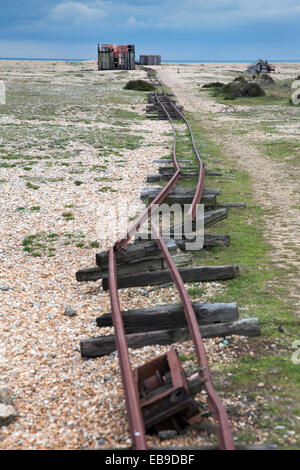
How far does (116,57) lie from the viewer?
229 feet

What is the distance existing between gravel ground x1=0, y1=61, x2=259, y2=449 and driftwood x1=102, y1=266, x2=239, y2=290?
0.50ft

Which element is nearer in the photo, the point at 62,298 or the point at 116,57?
the point at 62,298

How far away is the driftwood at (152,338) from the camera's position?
16.0 ft

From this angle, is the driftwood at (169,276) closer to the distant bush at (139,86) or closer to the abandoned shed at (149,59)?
the distant bush at (139,86)

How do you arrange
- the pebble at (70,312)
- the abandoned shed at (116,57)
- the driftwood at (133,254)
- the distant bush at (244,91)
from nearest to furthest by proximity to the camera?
the pebble at (70,312) → the driftwood at (133,254) → the distant bush at (244,91) → the abandoned shed at (116,57)

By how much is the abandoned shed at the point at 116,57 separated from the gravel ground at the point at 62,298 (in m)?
56.1

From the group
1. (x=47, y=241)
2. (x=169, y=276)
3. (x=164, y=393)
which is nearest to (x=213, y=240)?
(x=169, y=276)

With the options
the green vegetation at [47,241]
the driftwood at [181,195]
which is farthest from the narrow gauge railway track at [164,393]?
the driftwood at [181,195]

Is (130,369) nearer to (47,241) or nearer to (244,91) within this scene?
(47,241)

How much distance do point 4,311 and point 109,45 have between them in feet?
218

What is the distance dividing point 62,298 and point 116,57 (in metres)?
69.3

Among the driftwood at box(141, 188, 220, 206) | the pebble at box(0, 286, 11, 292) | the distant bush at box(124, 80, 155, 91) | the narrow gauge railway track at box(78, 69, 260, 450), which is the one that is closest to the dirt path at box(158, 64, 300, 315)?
the driftwood at box(141, 188, 220, 206)

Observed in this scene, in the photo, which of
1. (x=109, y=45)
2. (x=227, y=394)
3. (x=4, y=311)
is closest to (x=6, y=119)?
(x=4, y=311)
